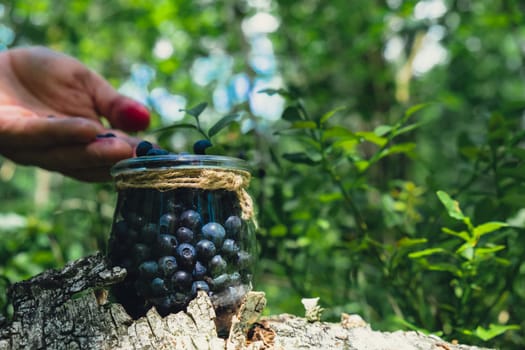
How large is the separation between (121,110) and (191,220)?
67cm

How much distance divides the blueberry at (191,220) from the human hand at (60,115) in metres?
0.32

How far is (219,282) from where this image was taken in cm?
88

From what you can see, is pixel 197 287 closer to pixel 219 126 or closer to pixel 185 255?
pixel 185 255

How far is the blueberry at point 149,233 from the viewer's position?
0.88 m

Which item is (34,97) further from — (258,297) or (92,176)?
(258,297)

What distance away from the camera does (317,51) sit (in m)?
3.71

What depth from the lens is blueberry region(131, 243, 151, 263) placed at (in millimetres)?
874

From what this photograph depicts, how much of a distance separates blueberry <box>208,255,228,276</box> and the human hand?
0.39m

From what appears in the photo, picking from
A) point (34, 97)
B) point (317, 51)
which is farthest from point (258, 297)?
point (317, 51)

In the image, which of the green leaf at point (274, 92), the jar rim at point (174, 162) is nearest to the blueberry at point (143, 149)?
the jar rim at point (174, 162)

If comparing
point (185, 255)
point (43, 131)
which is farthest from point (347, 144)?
point (43, 131)

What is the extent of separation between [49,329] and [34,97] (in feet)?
3.15

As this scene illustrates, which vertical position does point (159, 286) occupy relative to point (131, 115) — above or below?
below

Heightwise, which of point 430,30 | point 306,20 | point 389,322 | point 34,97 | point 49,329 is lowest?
point 389,322
